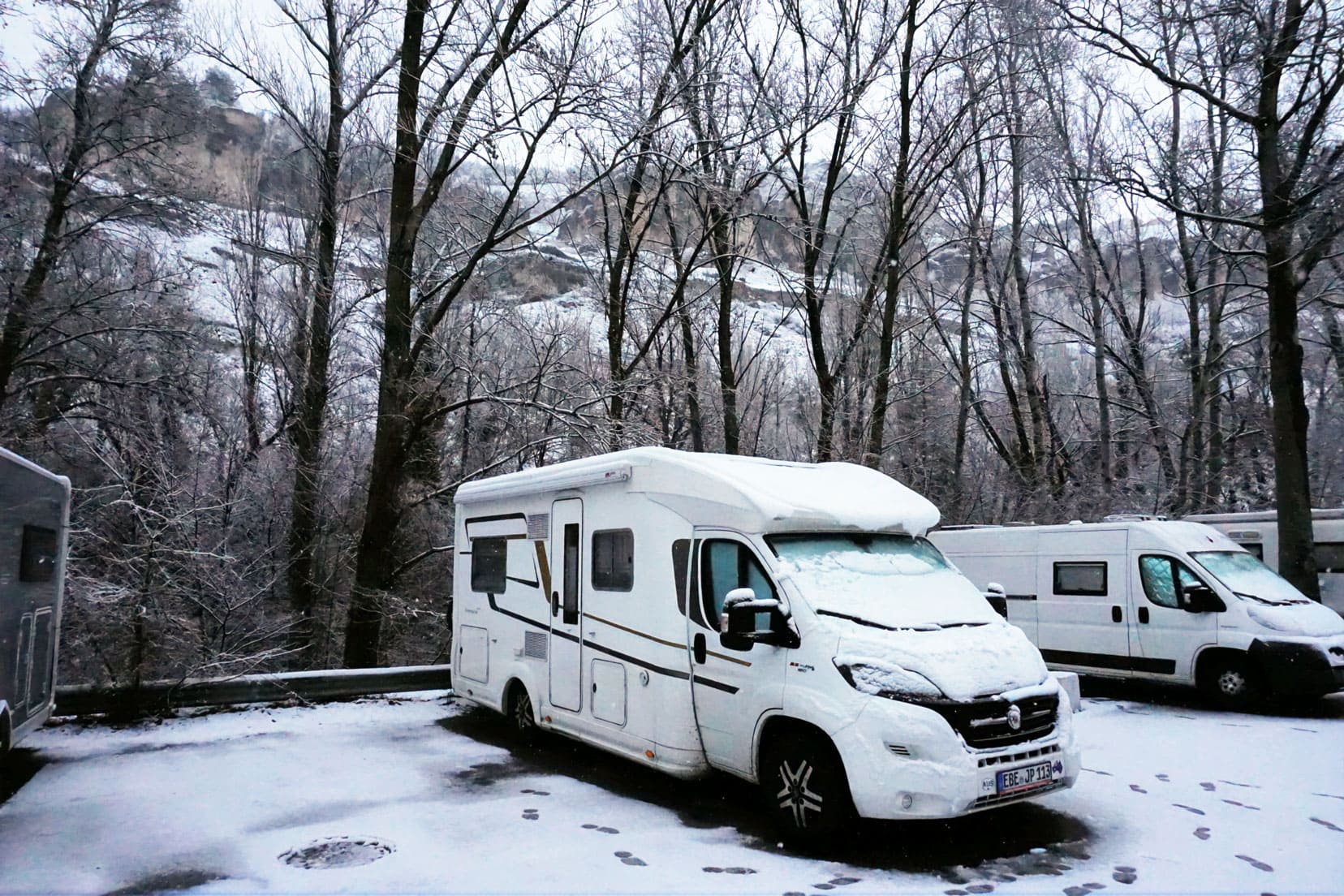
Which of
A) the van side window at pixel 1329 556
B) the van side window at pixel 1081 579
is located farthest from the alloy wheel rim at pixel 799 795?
the van side window at pixel 1329 556

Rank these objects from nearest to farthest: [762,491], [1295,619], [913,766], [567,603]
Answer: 1. [913,766]
2. [762,491]
3. [567,603]
4. [1295,619]

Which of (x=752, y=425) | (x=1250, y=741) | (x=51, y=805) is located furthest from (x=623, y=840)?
(x=752, y=425)

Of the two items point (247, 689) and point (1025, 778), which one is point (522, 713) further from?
point (1025, 778)

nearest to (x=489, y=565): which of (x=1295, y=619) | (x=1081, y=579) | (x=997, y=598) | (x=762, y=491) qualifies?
(x=762, y=491)

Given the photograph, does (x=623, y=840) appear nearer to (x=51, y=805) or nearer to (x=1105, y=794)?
(x=1105, y=794)

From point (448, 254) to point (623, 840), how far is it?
11.0 meters

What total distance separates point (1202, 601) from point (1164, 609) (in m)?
0.57

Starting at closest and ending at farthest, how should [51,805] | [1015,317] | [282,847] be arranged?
1. [282,847]
2. [51,805]
3. [1015,317]

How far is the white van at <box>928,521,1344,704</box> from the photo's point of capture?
34.8 ft

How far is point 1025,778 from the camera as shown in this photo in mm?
5758

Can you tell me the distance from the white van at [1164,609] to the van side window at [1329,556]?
4.68 m

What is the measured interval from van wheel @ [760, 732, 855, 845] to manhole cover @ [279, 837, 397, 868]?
2485mm

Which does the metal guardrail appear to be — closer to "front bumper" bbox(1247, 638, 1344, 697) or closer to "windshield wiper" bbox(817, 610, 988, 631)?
"windshield wiper" bbox(817, 610, 988, 631)

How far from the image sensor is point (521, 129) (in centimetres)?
1300
